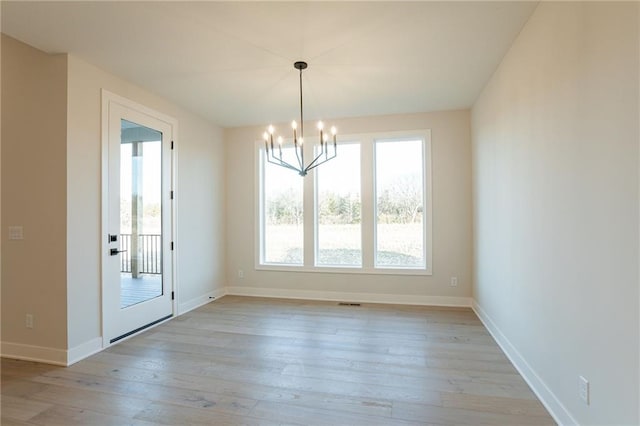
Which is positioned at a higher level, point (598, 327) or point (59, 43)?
point (59, 43)

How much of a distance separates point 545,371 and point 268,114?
4304 mm

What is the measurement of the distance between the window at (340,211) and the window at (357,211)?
0.05 ft

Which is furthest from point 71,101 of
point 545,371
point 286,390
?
point 545,371

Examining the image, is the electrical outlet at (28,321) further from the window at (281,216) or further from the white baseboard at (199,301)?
the window at (281,216)

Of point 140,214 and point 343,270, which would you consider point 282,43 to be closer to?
point 140,214

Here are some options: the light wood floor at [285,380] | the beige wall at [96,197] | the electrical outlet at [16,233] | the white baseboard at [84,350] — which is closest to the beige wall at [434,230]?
the beige wall at [96,197]

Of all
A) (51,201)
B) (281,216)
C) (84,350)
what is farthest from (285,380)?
(281,216)

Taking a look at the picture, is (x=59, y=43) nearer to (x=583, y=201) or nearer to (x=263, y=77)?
(x=263, y=77)

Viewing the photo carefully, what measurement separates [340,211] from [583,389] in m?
3.69

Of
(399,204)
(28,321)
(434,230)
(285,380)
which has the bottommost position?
(285,380)

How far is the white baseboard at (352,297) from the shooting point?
15.5 ft

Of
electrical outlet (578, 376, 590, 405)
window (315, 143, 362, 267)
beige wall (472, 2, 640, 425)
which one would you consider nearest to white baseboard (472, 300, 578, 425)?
beige wall (472, 2, 640, 425)

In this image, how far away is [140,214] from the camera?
3.85m

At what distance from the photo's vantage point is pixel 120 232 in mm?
3506
